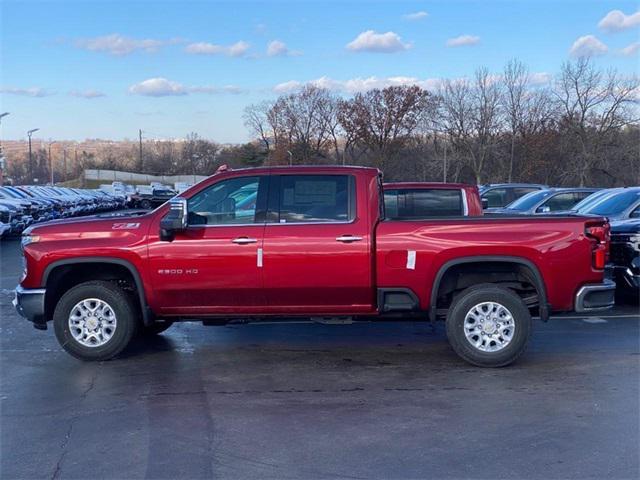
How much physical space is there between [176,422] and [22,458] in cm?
114

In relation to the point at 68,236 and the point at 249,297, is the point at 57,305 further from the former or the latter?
the point at 249,297

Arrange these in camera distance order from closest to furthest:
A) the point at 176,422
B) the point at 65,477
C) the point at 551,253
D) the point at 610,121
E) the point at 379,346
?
the point at 65,477
the point at 176,422
the point at 551,253
the point at 379,346
the point at 610,121

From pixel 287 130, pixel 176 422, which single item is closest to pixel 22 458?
pixel 176 422

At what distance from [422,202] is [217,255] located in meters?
3.56

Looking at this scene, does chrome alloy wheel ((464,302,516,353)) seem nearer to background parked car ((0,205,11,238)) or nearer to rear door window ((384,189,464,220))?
rear door window ((384,189,464,220))

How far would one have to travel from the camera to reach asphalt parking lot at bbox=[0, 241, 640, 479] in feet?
16.0

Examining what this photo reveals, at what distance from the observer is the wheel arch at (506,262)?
7.11 metres

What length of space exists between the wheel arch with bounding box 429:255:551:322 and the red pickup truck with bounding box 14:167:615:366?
0.01 metres

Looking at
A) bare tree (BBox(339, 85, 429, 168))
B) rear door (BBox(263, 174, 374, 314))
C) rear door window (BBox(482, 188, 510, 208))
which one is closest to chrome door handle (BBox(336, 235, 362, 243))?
rear door (BBox(263, 174, 374, 314))

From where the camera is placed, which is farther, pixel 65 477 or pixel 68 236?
pixel 68 236

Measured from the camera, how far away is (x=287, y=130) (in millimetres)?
68500

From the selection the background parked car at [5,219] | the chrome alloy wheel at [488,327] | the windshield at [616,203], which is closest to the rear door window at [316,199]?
the chrome alloy wheel at [488,327]

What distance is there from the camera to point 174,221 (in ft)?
23.3

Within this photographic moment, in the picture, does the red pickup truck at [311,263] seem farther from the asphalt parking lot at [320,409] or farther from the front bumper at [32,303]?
the asphalt parking lot at [320,409]
